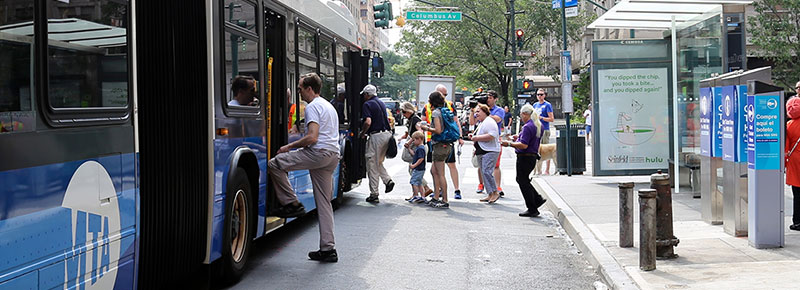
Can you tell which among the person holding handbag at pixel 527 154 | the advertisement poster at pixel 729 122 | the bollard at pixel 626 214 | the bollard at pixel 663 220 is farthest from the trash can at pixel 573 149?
the bollard at pixel 663 220

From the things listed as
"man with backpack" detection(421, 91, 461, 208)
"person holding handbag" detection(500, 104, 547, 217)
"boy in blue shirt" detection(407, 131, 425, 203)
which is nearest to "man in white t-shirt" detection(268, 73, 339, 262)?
"person holding handbag" detection(500, 104, 547, 217)

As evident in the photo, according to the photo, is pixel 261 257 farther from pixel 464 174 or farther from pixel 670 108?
pixel 464 174

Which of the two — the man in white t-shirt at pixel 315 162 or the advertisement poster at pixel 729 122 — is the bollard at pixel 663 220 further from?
the man in white t-shirt at pixel 315 162

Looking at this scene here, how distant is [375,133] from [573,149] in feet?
19.9

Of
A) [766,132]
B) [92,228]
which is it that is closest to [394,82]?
[766,132]

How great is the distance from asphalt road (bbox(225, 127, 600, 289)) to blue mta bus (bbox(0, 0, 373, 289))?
0.58 metres

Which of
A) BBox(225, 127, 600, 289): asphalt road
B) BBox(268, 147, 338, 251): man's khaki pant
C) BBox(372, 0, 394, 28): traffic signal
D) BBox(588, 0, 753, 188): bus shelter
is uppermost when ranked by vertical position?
BBox(372, 0, 394, 28): traffic signal

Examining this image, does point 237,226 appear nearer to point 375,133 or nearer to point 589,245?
point 589,245

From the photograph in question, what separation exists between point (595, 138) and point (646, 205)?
821 centimetres

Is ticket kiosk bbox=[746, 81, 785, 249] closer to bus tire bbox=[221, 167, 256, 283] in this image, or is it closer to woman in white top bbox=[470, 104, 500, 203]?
bus tire bbox=[221, 167, 256, 283]

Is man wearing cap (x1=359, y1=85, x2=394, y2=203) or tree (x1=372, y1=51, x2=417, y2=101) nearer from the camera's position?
man wearing cap (x1=359, y1=85, x2=394, y2=203)

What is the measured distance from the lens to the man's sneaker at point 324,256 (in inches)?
323

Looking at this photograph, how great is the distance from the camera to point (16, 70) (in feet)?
13.0

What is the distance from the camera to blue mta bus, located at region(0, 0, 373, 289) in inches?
158
